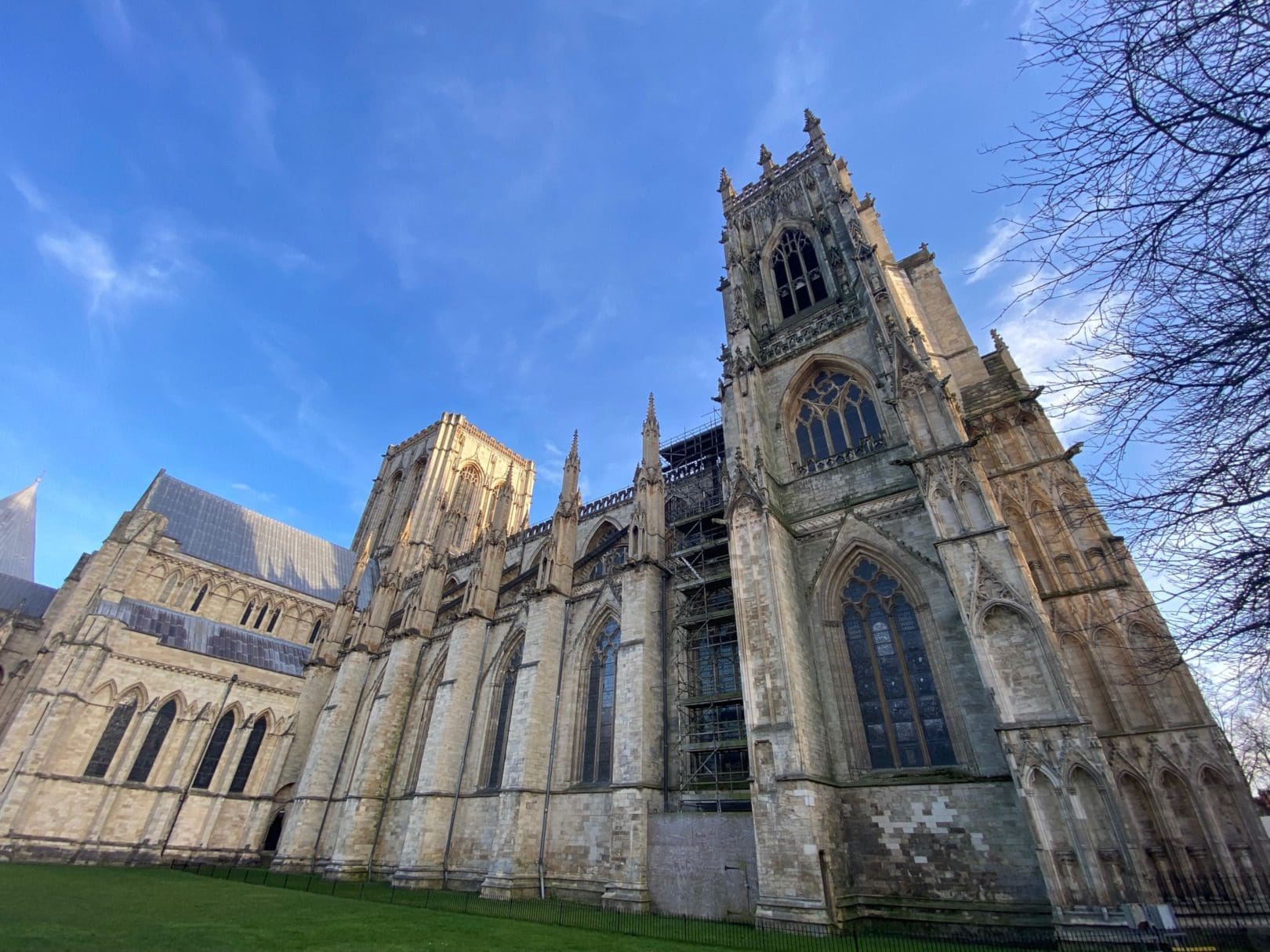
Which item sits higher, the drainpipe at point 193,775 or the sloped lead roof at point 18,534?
the sloped lead roof at point 18,534

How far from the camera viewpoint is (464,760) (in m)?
21.8

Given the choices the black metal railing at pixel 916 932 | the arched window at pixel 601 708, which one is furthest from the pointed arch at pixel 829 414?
the black metal railing at pixel 916 932

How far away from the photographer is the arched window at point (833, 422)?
58.0 ft

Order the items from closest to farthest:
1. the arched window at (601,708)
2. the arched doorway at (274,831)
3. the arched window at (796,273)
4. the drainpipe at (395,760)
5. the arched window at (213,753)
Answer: the arched window at (601,708)
the drainpipe at (395,760)
the arched window at (796,273)
the arched window at (213,753)
the arched doorway at (274,831)

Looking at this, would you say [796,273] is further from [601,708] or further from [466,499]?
[466,499]

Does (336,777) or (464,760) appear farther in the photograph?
(336,777)

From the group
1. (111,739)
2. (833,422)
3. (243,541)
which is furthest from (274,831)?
(833,422)

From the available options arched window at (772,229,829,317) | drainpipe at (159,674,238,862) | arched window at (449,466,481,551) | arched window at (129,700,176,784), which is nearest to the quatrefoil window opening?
arched window at (772,229,829,317)

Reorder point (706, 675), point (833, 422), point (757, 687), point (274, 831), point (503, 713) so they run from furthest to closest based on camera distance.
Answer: point (274, 831) < point (503, 713) < point (833, 422) < point (706, 675) < point (757, 687)

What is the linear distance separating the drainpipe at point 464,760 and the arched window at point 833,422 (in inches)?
586

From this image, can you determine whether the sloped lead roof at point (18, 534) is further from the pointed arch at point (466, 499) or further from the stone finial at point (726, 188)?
the stone finial at point (726, 188)

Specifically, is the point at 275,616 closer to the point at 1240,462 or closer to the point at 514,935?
the point at 514,935

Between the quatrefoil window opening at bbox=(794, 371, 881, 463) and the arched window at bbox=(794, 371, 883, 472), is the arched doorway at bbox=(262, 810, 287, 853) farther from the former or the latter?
the quatrefoil window opening at bbox=(794, 371, 881, 463)

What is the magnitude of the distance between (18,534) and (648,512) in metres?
54.3
